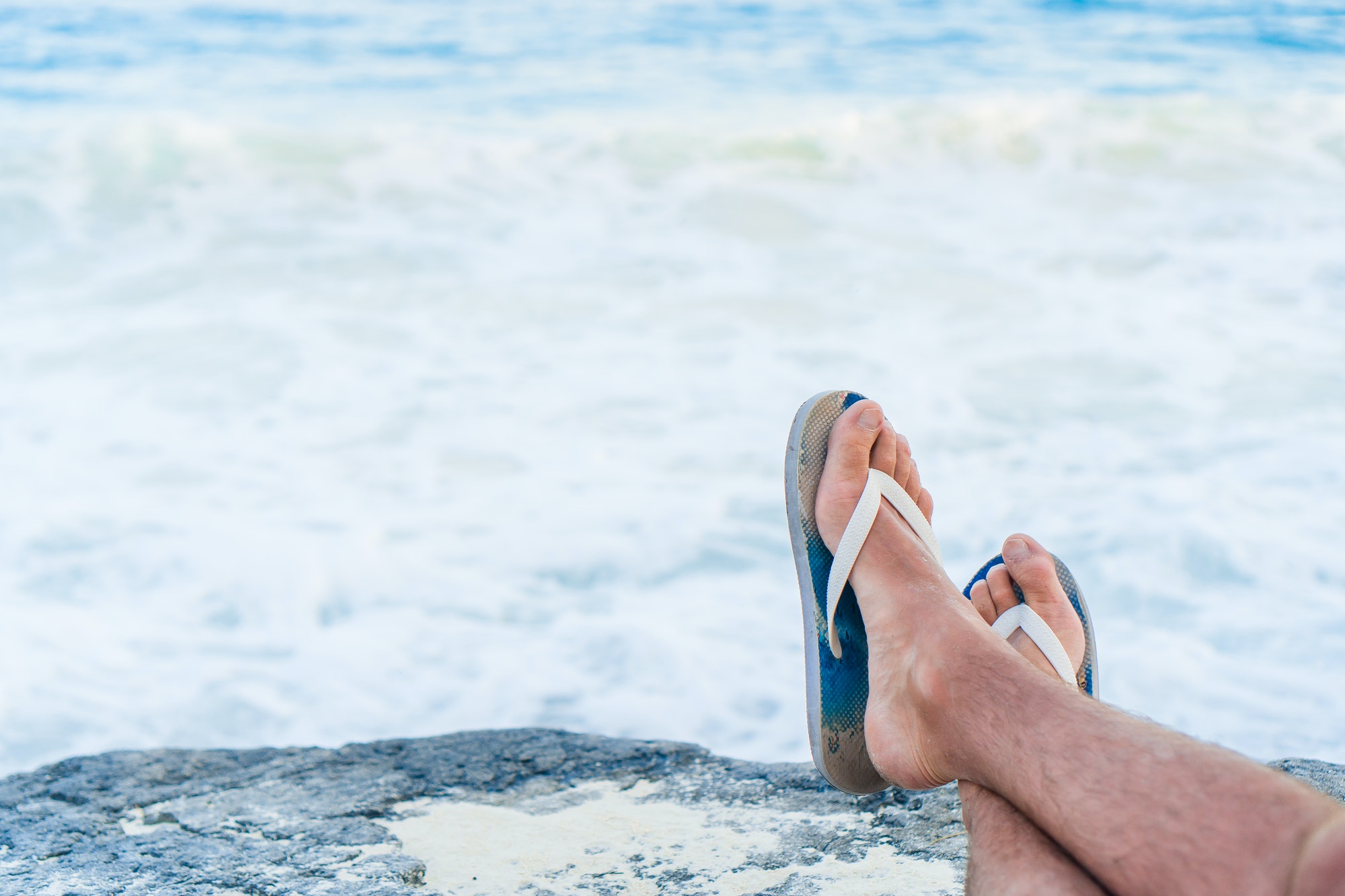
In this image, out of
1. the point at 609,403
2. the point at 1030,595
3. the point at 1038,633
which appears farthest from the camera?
the point at 609,403

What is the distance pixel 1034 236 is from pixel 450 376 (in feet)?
11.2

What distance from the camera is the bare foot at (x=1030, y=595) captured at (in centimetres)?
174

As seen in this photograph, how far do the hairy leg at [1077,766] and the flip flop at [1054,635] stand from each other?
133 mm

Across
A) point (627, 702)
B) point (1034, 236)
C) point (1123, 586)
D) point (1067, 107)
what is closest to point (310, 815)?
point (627, 702)

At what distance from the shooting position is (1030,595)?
179 centimetres

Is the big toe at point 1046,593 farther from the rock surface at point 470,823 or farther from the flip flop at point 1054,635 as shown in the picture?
the rock surface at point 470,823

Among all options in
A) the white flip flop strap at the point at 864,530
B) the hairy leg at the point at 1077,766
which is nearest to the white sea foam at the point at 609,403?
the white flip flop strap at the point at 864,530

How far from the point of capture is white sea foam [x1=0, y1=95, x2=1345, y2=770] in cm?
248

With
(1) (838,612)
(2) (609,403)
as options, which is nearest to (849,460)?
(1) (838,612)

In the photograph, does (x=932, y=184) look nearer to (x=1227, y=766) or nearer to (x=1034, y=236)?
(x=1034, y=236)

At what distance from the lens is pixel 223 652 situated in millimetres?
2555

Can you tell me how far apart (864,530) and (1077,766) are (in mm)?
770

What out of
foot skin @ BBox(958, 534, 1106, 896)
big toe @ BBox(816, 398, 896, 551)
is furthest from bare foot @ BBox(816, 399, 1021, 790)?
foot skin @ BBox(958, 534, 1106, 896)

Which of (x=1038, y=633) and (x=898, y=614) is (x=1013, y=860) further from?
(x=1038, y=633)
